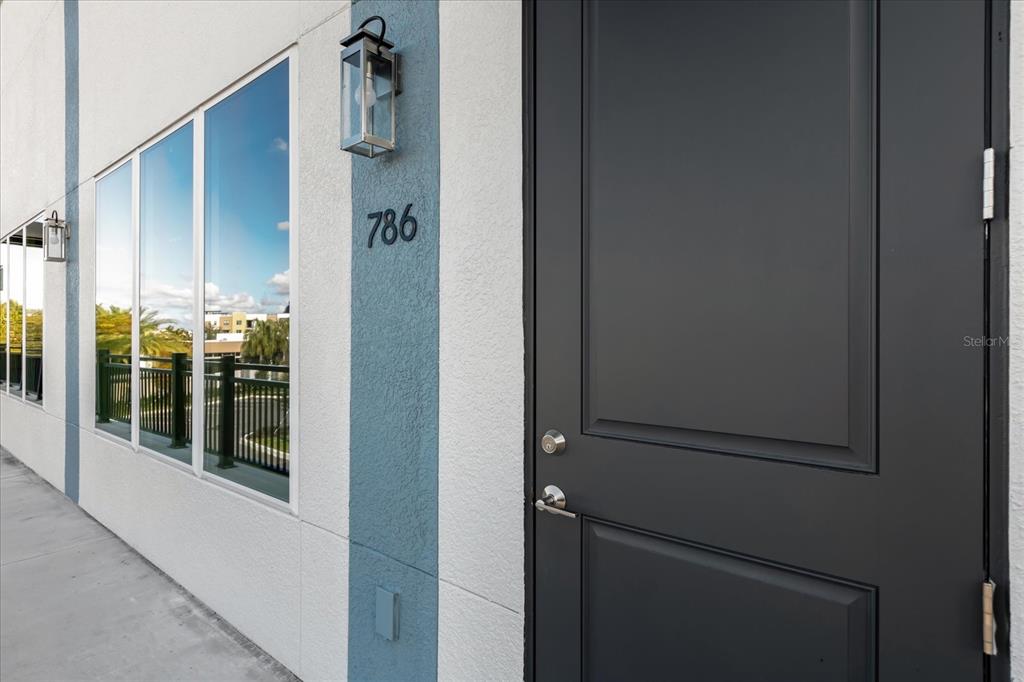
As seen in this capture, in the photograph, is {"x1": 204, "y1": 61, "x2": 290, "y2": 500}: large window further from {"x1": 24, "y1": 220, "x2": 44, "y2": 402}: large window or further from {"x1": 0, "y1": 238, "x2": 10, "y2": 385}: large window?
{"x1": 0, "y1": 238, "x2": 10, "y2": 385}: large window

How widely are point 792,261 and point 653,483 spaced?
57 cm

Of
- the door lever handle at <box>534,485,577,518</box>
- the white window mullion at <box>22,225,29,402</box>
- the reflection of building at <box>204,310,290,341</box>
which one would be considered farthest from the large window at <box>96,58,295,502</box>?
the white window mullion at <box>22,225,29,402</box>

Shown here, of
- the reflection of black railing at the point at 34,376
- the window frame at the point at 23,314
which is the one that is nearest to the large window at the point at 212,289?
the window frame at the point at 23,314

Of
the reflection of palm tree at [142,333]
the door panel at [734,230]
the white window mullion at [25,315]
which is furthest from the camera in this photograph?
the white window mullion at [25,315]

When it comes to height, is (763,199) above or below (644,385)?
above

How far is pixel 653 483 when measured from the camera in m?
1.31

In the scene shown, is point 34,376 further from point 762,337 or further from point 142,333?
point 762,337

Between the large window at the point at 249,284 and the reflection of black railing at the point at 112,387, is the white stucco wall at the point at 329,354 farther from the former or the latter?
the reflection of black railing at the point at 112,387

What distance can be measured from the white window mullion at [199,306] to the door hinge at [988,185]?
3382 mm

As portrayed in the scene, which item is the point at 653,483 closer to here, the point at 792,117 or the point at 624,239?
the point at 624,239

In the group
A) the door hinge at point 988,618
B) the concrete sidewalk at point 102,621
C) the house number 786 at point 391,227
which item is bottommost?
the concrete sidewalk at point 102,621

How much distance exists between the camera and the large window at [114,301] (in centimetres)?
412

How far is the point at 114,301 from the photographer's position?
433cm

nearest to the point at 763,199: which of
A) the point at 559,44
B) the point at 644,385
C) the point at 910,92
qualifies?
the point at 910,92
